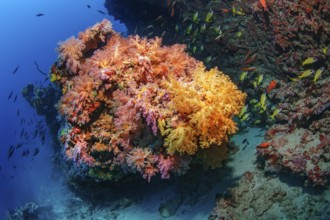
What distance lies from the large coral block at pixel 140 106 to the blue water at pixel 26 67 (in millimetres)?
4559

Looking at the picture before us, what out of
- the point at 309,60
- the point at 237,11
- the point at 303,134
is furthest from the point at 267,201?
the point at 237,11

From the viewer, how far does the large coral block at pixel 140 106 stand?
470cm

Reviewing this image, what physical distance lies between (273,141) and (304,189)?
43.7 inches

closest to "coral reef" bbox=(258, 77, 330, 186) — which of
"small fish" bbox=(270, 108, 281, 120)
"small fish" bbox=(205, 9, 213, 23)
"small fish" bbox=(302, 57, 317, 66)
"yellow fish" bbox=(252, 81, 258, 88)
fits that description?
"small fish" bbox=(270, 108, 281, 120)

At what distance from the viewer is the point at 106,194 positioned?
7938 millimetres

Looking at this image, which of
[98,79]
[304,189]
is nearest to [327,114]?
[304,189]

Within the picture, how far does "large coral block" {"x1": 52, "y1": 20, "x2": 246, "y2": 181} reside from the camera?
4.70 metres

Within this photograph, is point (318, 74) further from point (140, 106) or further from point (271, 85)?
point (140, 106)

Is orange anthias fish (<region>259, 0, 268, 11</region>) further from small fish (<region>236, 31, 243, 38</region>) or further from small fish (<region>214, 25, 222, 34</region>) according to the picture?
small fish (<region>214, 25, 222, 34</region>)

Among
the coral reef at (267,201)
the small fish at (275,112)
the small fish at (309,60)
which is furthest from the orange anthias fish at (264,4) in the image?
the coral reef at (267,201)

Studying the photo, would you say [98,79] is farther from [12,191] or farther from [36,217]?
[12,191]

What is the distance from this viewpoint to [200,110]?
4.60 meters

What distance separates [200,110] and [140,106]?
3.29ft

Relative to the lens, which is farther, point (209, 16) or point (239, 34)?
point (209, 16)
